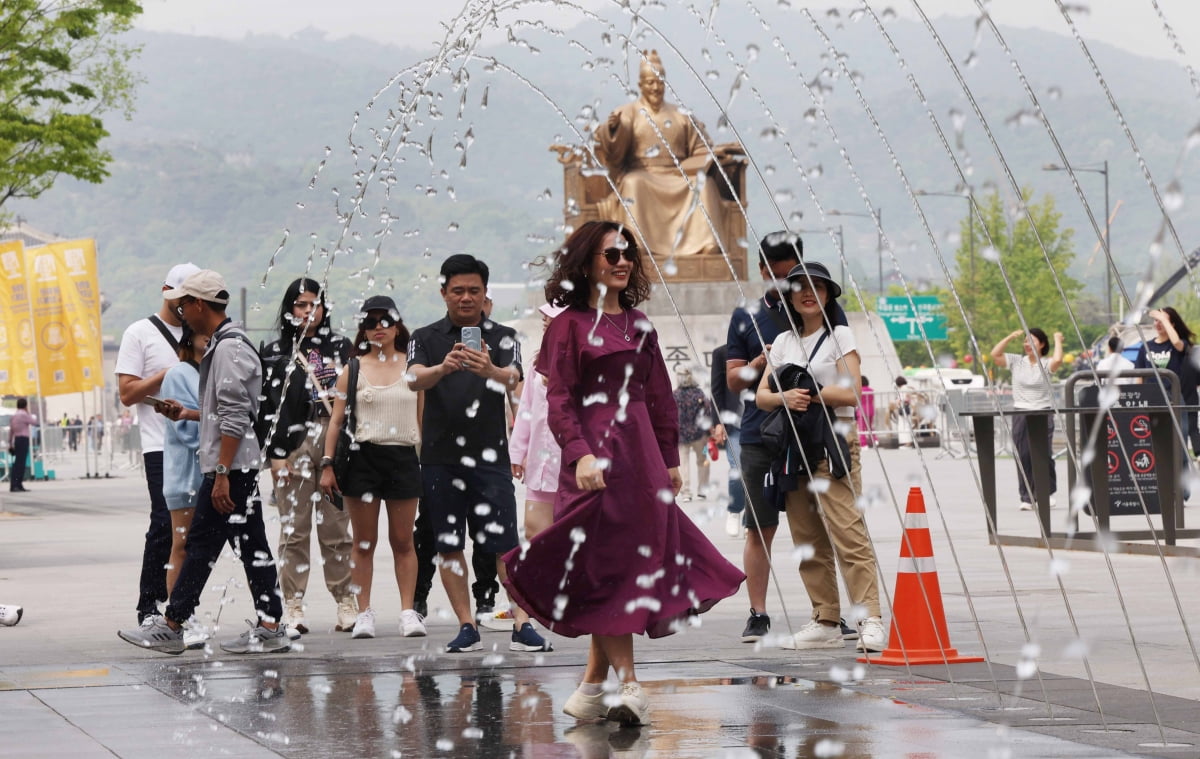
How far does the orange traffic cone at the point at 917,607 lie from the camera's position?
770cm

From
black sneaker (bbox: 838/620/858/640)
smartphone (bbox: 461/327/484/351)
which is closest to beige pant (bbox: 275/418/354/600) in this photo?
smartphone (bbox: 461/327/484/351)

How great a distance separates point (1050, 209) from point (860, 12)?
7134 centimetres

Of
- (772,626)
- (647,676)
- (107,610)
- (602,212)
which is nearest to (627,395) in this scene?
(647,676)

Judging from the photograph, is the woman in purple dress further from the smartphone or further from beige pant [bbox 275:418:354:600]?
beige pant [bbox 275:418:354:600]

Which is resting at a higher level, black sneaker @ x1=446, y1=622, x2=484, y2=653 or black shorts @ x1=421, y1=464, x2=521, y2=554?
black shorts @ x1=421, y1=464, x2=521, y2=554

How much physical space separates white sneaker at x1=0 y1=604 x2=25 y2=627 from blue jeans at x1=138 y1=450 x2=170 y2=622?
0.94 m

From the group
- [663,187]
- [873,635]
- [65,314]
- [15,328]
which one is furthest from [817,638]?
[663,187]

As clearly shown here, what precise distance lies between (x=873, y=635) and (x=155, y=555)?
3.68m

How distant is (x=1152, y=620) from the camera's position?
9141 mm

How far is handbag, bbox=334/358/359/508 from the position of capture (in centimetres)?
909

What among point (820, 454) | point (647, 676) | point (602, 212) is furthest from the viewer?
point (602, 212)

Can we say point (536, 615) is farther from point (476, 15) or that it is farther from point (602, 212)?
point (602, 212)

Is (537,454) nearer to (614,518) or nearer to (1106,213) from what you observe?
(614,518)

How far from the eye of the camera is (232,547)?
332 inches
